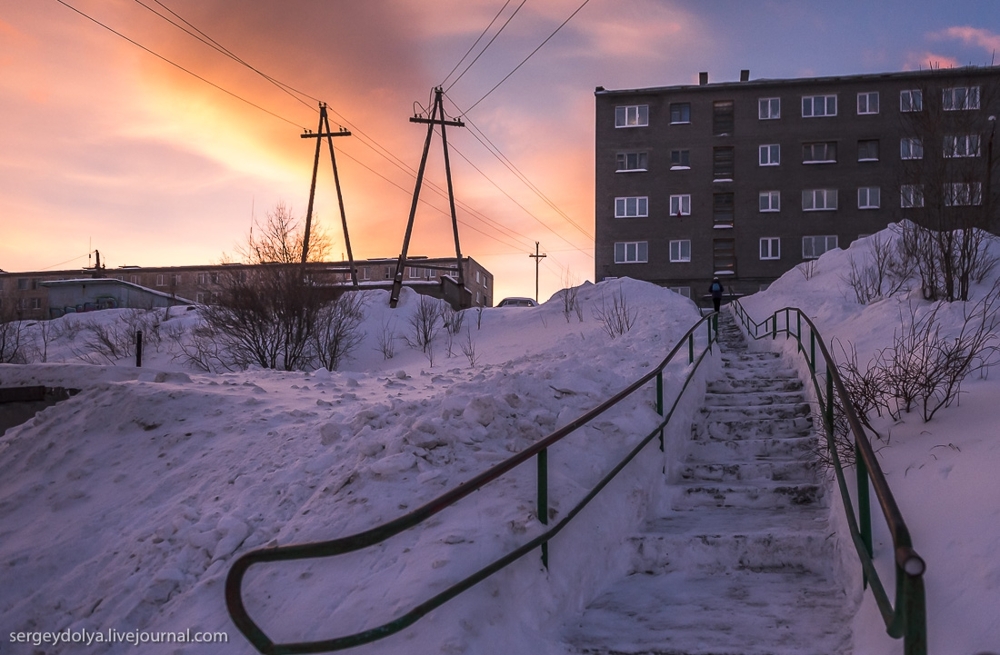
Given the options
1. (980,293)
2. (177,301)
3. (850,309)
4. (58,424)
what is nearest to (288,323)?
(58,424)

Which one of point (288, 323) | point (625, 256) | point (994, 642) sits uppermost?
point (625, 256)

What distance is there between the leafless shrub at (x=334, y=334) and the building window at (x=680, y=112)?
1028 inches

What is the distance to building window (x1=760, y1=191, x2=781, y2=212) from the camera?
40.0 m

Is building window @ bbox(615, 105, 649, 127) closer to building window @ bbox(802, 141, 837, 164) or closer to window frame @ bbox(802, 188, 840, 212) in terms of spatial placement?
building window @ bbox(802, 141, 837, 164)

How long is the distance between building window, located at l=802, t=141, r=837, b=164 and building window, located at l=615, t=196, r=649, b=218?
29.4 feet

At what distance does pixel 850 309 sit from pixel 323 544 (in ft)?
48.0

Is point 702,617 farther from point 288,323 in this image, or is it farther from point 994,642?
point 288,323

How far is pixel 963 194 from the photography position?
44.8ft

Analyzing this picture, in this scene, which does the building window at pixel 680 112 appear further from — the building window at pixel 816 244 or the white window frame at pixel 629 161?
the building window at pixel 816 244

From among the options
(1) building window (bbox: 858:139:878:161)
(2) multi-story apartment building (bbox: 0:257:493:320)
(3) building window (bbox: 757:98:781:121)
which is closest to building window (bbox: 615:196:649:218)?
(3) building window (bbox: 757:98:781:121)

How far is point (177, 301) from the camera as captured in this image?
1980 inches

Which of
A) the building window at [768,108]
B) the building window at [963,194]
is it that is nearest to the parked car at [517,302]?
the building window at [768,108]

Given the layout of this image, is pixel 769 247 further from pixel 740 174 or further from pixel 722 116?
pixel 722 116

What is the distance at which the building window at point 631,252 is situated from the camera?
132ft
